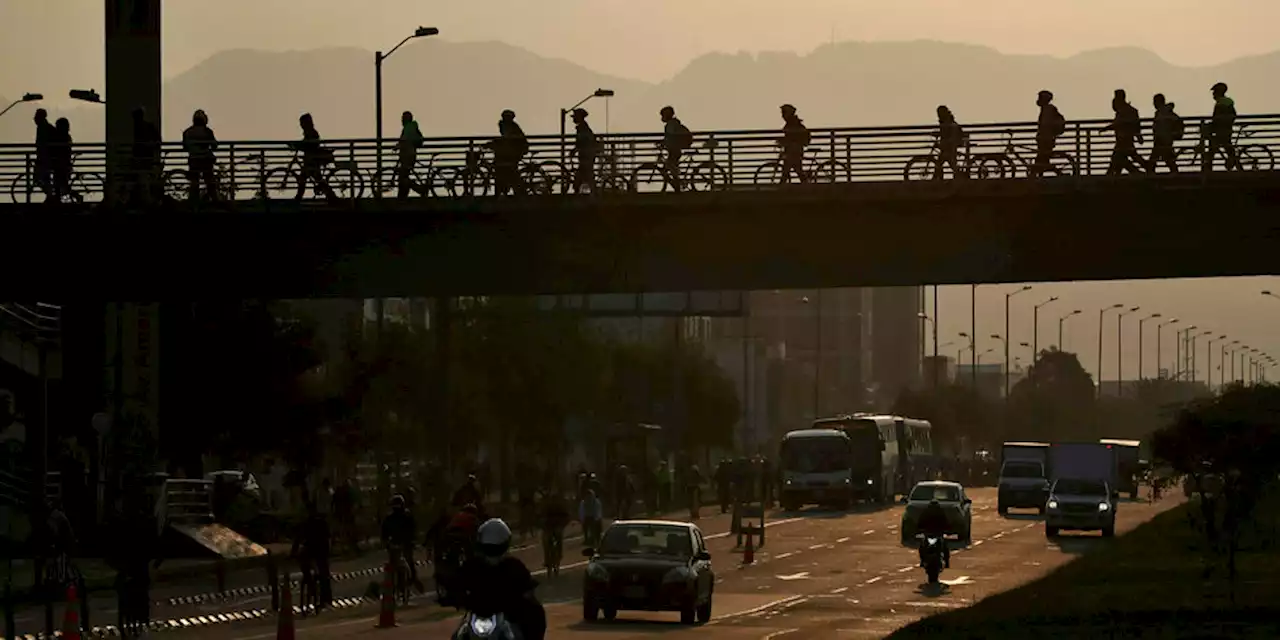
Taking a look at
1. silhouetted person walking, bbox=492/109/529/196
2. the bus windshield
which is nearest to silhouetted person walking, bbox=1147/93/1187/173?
silhouetted person walking, bbox=492/109/529/196

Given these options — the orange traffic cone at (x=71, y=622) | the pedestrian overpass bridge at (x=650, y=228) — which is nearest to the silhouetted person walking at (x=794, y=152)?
the pedestrian overpass bridge at (x=650, y=228)

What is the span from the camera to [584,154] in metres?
43.0

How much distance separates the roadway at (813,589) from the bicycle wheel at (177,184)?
9058mm

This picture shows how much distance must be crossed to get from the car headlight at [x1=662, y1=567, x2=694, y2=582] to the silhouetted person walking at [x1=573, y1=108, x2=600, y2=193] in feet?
36.7

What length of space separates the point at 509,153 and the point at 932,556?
9927 millimetres

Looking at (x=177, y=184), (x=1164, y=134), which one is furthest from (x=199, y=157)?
(x=1164, y=134)

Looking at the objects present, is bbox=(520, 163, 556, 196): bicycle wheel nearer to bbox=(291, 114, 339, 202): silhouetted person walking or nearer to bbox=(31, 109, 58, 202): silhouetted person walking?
bbox=(291, 114, 339, 202): silhouetted person walking

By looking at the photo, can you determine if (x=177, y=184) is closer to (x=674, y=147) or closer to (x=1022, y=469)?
(x=674, y=147)

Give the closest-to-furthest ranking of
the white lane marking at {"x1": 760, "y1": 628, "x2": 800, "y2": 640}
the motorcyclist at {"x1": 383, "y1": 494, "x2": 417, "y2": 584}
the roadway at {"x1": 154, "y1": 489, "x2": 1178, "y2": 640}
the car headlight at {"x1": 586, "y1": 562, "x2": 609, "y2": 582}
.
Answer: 1. the white lane marking at {"x1": 760, "y1": 628, "x2": 800, "y2": 640}
2. the roadway at {"x1": 154, "y1": 489, "x2": 1178, "y2": 640}
3. the car headlight at {"x1": 586, "y1": 562, "x2": 609, "y2": 582}
4. the motorcyclist at {"x1": 383, "y1": 494, "x2": 417, "y2": 584}

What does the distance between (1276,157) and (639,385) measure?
67188 millimetres

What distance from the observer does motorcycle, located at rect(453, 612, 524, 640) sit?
48.5ft

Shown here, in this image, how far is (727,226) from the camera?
141 feet

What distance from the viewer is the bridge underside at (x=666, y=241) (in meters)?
41.8

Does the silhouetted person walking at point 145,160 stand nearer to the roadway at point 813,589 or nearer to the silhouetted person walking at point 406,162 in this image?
the silhouetted person walking at point 406,162
